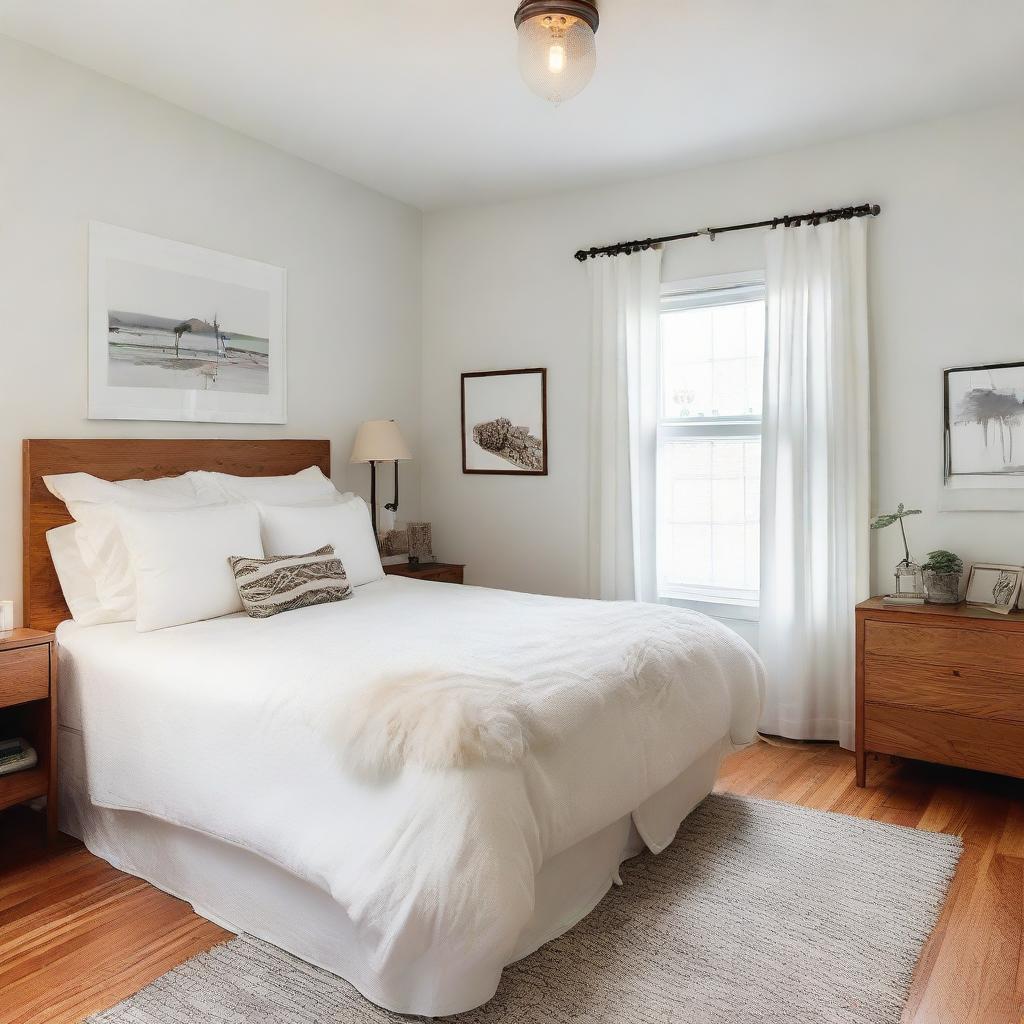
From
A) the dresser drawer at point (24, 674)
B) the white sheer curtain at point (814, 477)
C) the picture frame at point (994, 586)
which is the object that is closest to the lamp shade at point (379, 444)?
the white sheer curtain at point (814, 477)

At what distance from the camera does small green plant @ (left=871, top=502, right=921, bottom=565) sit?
3.41 metres

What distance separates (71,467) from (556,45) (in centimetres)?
219

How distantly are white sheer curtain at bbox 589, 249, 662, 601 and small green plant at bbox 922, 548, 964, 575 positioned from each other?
1290 millimetres

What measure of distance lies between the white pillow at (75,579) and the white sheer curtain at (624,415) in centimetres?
230

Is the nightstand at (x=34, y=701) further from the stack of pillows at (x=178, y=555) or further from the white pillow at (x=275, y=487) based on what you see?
the white pillow at (x=275, y=487)

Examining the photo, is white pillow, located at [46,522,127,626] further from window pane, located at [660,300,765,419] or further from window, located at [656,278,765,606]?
window pane, located at [660,300,765,419]

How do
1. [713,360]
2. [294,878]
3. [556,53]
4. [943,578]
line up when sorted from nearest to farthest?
1. [294,878]
2. [556,53]
3. [943,578]
4. [713,360]

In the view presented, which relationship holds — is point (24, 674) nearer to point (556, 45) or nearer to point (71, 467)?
point (71, 467)

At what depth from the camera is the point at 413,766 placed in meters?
1.78

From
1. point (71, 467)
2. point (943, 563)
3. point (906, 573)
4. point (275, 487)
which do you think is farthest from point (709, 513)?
point (71, 467)

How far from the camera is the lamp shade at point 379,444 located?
4148 mm

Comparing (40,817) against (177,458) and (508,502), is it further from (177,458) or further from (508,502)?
(508,502)

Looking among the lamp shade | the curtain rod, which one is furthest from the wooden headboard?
the curtain rod

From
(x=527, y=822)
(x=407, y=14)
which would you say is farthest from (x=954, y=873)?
(x=407, y=14)
